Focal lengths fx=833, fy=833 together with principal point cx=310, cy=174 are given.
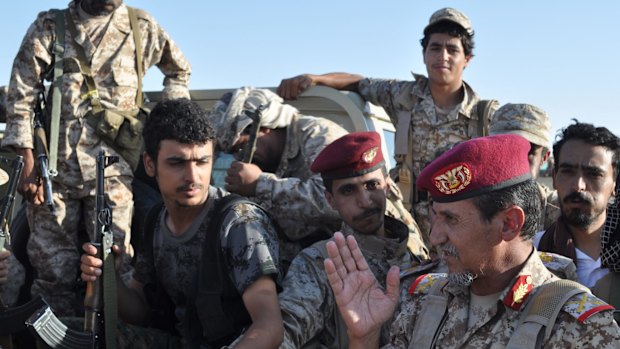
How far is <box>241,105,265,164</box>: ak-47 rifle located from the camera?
4.24 metres

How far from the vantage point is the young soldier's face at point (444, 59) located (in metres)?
4.84

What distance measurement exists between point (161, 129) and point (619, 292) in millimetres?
1969

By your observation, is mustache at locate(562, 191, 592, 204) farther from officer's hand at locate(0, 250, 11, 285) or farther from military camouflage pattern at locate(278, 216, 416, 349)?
officer's hand at locate(0, 250, 11, 285)

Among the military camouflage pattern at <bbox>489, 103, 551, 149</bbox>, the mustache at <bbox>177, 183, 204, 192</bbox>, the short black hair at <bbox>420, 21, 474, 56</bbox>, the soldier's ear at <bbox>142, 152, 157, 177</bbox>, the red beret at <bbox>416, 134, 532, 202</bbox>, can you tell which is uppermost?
the short black hair at <bbox>420, 21, 474, 56</bbox>

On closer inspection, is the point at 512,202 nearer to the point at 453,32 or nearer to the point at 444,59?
the point at 444,59

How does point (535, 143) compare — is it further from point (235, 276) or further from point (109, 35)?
point (109, 35)

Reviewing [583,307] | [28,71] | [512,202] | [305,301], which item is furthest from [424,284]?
[28,71]

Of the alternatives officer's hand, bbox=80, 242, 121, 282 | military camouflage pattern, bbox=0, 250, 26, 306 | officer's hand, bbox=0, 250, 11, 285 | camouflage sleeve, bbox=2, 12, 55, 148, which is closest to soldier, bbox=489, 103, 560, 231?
officer's hand, bbox=80, 242, 121, 282

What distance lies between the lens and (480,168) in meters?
2.38

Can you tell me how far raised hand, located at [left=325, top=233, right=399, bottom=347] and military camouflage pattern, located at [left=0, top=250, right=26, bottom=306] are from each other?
255cm

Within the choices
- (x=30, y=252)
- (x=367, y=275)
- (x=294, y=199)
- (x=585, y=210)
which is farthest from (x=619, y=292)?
(x=30, y=252)

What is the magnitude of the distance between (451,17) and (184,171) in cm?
211

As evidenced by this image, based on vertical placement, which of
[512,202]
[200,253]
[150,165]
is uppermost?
[512,202]

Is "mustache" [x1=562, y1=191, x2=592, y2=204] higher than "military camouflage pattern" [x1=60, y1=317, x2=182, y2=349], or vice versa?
"mustache" [x1=562, y1=191, x2=592, y2=204]
